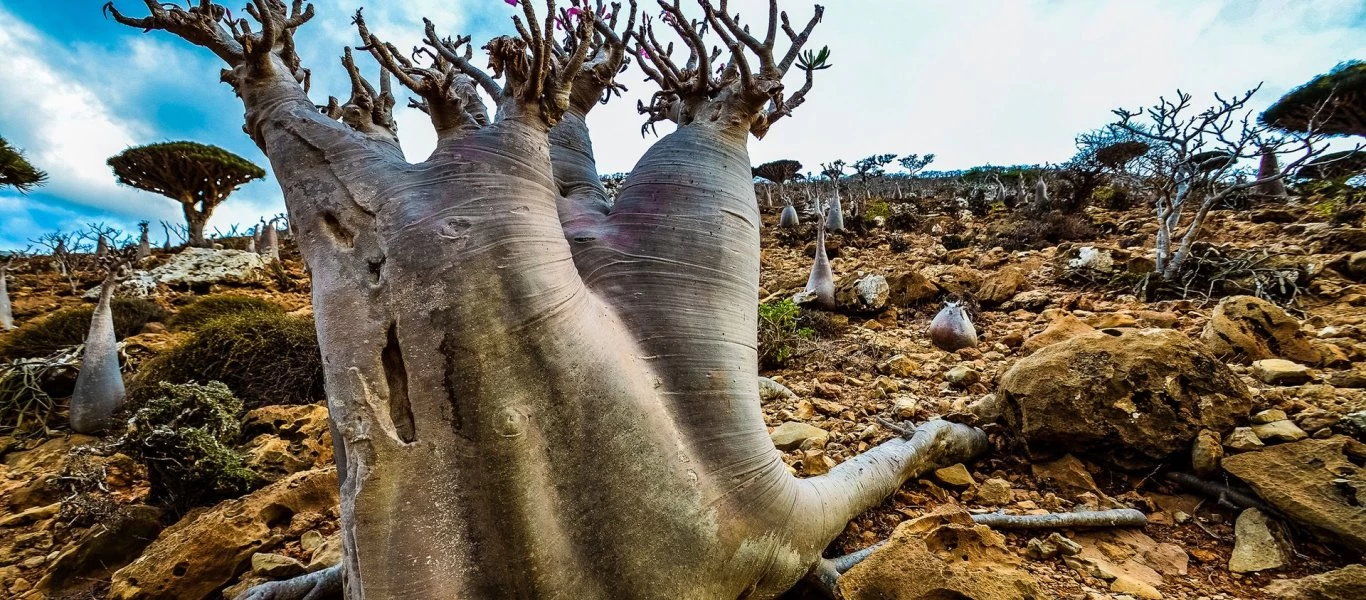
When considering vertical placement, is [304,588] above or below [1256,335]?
below

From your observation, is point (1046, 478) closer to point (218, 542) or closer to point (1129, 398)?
point (1129, 398)

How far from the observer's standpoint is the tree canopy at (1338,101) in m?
10.5

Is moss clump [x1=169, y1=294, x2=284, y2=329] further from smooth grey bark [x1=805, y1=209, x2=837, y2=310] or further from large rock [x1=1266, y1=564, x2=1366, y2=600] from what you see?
large rock [x1=1266, y1=564, x2=1366, y2=600]

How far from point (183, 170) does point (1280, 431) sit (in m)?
19.0

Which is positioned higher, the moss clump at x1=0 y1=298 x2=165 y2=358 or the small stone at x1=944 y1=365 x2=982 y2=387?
the moss clump at x1=0 y1=298 x2=165 y2=358

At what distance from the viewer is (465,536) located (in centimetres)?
120

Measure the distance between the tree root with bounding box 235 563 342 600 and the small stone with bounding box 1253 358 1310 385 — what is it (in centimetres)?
406

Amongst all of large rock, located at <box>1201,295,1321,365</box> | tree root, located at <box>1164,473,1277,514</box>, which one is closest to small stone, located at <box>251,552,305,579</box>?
tree root, located at <box>1164,473,1277,514</box>

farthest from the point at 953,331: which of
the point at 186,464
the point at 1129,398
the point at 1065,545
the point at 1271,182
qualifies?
the point at 1271,182

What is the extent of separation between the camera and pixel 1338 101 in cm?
975

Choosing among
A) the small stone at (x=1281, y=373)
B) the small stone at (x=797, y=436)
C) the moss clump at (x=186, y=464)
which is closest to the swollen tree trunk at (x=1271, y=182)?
the small stone at (x=1281, y=373)

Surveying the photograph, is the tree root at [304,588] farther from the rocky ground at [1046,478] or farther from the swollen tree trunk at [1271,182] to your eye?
the swollen tree trunk at [1271,182]

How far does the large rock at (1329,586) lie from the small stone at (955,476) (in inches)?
36.3

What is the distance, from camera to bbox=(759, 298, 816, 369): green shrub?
4.29 m
